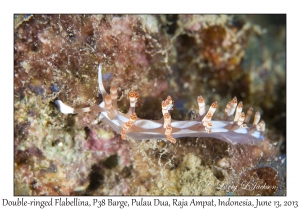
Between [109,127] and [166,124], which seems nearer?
[166,124]

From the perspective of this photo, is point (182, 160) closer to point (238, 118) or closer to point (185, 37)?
point (238, 118)

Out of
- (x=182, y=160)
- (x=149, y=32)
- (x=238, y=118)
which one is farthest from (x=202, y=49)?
(x=182, y=160)

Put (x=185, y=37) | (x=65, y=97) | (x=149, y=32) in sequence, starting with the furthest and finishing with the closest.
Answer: (x=185, y=37) → (x=149, y=32) → (x=65, y=97)

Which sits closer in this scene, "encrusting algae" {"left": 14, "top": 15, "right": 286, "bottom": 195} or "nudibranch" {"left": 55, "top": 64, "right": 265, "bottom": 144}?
"nudibranch" {"left": 55, "top": 64, "right": 265, "bottom": 144}

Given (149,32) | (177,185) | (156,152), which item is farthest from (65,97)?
(177,185)

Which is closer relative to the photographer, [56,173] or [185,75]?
[56,173]

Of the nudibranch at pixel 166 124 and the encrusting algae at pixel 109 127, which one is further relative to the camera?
the encrusting algae at pixel 109 127

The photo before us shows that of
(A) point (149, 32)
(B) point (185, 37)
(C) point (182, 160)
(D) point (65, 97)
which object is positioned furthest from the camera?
(B) point (185, 37)

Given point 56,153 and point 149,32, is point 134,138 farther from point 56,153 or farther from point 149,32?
point 149,32

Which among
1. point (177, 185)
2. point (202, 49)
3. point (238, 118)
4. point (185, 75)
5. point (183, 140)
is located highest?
point (202, 49)
